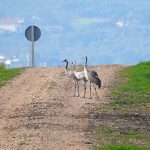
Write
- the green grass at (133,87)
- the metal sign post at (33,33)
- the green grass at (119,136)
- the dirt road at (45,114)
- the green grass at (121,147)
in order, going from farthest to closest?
the metal sign post at (33,33) → the green grass at (133,87) → the green grass at (119,136) → the dirt road at (45,114) → the green grass at (121,147)

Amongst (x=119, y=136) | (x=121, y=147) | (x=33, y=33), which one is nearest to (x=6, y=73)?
(x=33, y=33)

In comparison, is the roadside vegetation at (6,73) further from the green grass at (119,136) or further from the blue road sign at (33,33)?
the green grass at (119,136)

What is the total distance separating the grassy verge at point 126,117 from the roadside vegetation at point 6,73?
147 inches

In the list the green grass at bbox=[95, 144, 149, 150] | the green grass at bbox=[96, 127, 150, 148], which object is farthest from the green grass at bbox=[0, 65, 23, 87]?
the green grass at bbox=[95, 144, 149, 150]

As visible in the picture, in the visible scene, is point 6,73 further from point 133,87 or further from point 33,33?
point 133,87

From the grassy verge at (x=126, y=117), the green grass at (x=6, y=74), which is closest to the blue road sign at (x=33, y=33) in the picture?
the green grass at (x=6, y=74)

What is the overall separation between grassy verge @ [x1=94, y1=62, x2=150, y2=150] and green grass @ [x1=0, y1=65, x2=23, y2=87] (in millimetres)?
3751

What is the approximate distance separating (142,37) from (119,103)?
447ft

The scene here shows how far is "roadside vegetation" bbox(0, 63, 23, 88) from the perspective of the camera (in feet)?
115

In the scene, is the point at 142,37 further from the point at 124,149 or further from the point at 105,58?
the point at 124,149

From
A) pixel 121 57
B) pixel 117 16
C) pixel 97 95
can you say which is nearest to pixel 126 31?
pixel 117 16

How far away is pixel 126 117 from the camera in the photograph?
24.2 m

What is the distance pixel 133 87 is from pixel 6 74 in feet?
24.9

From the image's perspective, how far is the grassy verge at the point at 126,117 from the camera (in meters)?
20.3
